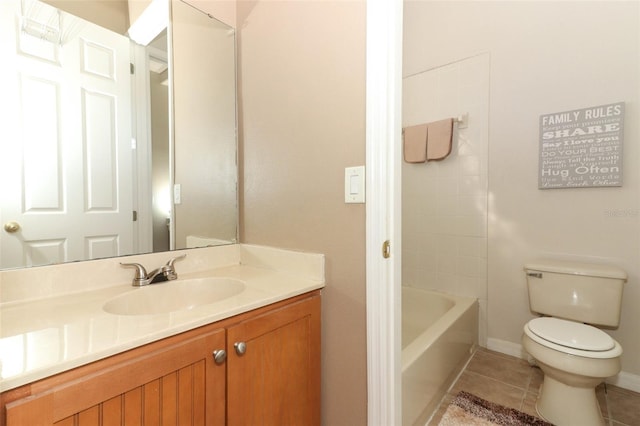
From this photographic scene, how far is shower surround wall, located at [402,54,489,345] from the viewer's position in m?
2.15

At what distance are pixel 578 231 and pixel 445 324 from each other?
40.3 inches

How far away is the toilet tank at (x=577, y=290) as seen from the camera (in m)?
1.59

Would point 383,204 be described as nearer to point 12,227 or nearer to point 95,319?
point 95,319

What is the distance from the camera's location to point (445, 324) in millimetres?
1722

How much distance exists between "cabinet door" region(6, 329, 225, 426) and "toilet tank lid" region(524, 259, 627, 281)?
1917mm

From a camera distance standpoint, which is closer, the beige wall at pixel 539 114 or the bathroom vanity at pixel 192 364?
the bathroom vanity at pixel 192 364

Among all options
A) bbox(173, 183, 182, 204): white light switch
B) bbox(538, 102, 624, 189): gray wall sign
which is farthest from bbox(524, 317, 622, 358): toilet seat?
bbox(173, 183, 182, 204): white light switch

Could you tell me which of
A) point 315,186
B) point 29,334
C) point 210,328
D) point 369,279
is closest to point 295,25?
point 315,186

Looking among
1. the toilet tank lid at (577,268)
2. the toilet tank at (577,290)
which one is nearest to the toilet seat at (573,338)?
the toilet tank at (577,290)

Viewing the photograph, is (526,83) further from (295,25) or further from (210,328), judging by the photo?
(210,328)

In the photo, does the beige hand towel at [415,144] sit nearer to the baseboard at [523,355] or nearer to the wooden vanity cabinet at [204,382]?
the baseboard at [523,355]

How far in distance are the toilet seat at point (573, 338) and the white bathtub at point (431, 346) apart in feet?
1.36

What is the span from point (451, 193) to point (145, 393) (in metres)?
2.24

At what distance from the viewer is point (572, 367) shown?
1.34 metres
